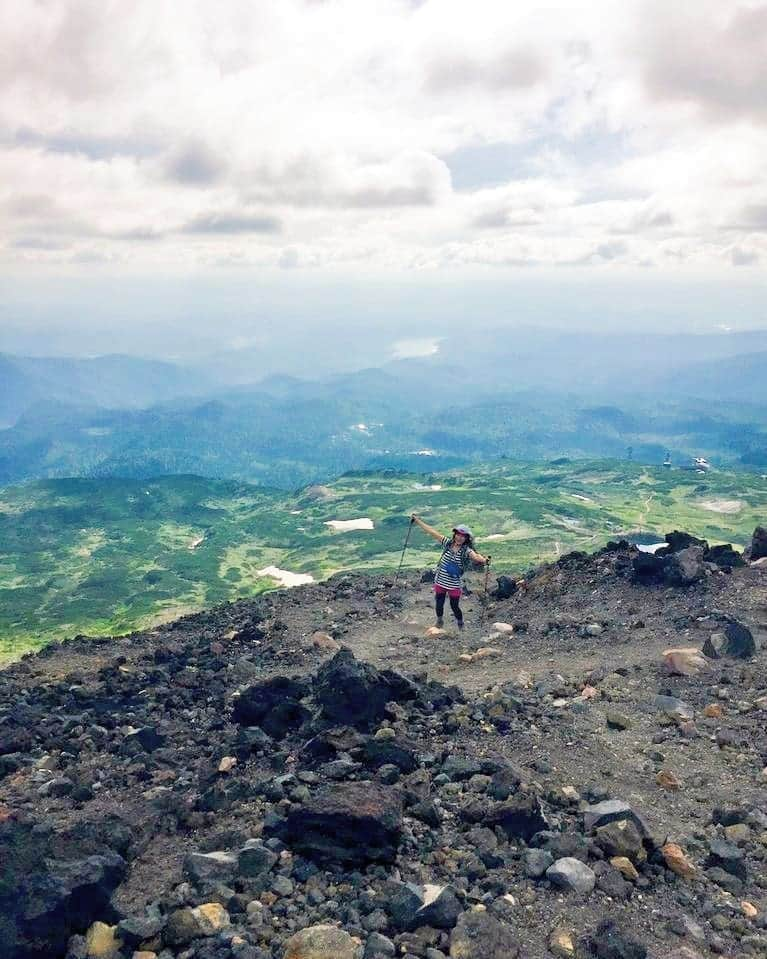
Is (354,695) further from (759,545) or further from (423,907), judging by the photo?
(759,545)

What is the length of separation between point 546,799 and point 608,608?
1618 centimetres

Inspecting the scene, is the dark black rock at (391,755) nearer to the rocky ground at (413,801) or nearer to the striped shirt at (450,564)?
the rocky ground at (413,801)

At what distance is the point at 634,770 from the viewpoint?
51.5 feet

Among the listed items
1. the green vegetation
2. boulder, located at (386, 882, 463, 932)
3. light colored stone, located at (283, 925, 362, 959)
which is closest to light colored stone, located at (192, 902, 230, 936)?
light colored stone, located at (283, 925, 362, 959)

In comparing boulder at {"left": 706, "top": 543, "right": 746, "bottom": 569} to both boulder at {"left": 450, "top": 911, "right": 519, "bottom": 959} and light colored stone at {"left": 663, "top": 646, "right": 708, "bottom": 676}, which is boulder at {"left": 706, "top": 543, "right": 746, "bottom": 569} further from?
boulder at {"left": 450, "top": 911, "right": 519, "bottom": 959}

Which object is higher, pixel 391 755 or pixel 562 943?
pixel 391 755

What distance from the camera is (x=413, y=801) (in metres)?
13.4

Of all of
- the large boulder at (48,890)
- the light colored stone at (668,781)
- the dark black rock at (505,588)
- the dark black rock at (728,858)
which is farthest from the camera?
the dark black rock at (505,588)

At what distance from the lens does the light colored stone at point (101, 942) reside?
10227 mm

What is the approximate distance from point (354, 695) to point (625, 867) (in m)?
7.27

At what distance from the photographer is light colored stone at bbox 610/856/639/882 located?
38.4ft

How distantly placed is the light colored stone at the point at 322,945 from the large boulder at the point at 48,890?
2976 millimetres

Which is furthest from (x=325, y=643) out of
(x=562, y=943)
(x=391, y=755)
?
(x=562, y=943)

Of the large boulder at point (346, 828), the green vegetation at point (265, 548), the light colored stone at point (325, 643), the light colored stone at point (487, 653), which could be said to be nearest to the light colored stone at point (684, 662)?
the light colored stone at point (487, 653)
